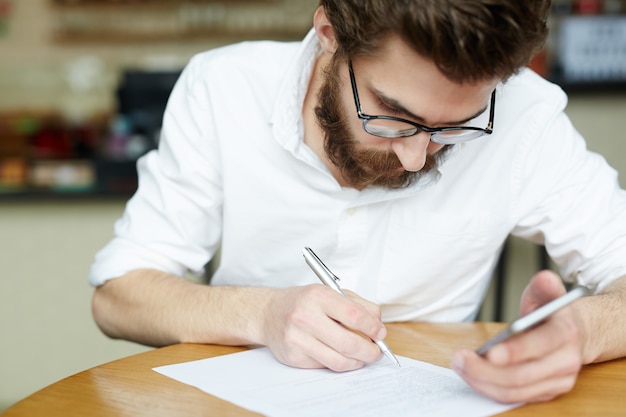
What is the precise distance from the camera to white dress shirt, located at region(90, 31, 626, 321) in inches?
56.6

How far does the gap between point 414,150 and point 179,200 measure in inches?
20.0

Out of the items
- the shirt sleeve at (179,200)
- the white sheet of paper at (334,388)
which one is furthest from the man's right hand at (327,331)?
the shirt sleeve at (179,200)

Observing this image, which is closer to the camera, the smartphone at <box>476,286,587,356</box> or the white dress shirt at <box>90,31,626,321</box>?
the smartphone at <box>476,286,587,356</box>

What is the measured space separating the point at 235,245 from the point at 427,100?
58 centimetres

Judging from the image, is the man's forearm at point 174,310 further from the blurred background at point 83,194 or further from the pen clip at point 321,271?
the blurred background at point 83,194

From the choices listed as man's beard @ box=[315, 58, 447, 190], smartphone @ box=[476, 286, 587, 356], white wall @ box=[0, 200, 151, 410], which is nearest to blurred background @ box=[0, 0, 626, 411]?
white wall @ box=[0, 200, 151, 410]

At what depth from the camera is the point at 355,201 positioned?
1.42m

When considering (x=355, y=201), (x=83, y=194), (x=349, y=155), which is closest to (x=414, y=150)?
(x=349, y=155)

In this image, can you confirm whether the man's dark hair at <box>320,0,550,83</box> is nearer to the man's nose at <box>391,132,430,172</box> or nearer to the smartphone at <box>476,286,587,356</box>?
the man's nose at <box>391,132,430,172</box>

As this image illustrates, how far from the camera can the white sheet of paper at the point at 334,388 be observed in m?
0.88

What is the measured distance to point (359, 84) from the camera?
1176 millimetres

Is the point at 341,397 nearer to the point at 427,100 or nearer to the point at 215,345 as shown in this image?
→ the point at 215,345

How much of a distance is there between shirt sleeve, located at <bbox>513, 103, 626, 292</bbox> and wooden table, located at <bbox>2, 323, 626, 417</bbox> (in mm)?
350

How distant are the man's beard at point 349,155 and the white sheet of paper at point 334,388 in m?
0.33
